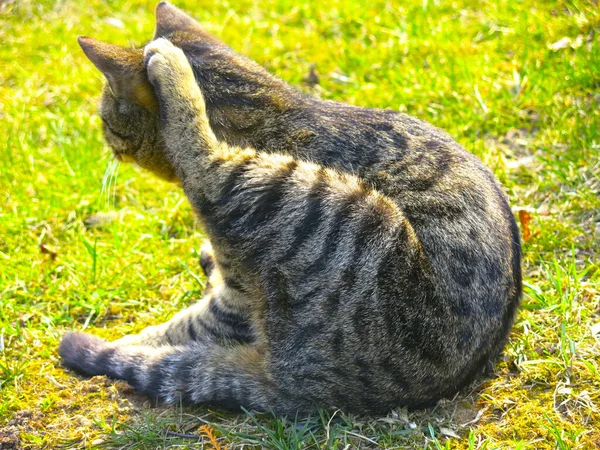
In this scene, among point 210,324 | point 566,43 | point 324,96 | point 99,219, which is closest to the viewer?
point 210,324

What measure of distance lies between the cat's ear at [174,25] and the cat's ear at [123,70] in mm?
279

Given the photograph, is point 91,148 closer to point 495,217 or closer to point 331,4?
point 331,4

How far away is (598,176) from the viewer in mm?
4391

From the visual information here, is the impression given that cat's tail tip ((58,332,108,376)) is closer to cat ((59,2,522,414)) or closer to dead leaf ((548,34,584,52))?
cat ((59,2,522,414))

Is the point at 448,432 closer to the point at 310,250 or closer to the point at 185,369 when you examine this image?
the point at 310,250

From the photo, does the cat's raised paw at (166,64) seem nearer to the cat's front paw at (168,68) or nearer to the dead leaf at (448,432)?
the cat's front paw at (168,68)

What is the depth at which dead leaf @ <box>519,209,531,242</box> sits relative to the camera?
4.21 meters

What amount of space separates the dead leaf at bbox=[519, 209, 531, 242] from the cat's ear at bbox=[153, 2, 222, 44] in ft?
6.66

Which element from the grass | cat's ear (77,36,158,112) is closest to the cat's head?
cat's ear (77,36,158,112)

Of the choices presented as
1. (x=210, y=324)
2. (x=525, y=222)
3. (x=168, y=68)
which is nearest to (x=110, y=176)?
(x=168, y=68)

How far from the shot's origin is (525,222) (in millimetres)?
4262

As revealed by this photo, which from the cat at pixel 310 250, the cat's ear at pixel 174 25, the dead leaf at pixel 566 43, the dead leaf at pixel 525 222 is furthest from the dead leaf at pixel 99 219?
the dead leaf at pixel 566 43

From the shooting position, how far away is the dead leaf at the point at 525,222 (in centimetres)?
421

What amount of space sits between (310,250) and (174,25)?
1.68 m
